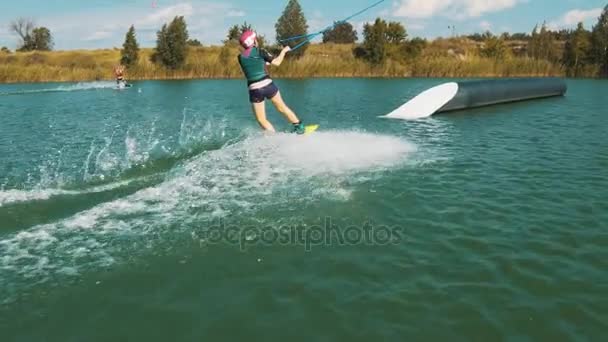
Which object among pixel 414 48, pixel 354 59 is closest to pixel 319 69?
pixel 354 59

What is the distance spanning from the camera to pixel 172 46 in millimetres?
59625

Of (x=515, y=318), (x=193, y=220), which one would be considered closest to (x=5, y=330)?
(x=193, y=220)

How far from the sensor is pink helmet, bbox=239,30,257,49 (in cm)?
999

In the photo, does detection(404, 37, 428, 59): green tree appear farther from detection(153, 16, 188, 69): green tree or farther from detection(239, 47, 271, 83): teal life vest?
detection(239, 47, 271, 83): teal life vest

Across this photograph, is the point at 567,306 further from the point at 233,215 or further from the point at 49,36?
the point at 49,36

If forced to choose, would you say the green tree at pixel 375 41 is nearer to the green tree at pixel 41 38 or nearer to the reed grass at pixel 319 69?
the reed grass at pixel 319 69

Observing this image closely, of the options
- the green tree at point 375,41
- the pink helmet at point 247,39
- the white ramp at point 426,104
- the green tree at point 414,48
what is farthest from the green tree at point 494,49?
the pink helmet at point 247,39

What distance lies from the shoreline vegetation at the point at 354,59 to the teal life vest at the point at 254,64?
30022 mm

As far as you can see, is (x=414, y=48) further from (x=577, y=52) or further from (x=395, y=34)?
(x=577, y=52)

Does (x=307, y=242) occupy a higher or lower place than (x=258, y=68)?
lower

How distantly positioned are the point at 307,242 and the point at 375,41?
2267 inches

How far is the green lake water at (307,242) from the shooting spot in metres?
4.14

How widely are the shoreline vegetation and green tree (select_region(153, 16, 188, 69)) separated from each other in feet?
0.39

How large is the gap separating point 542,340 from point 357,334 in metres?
1.47
